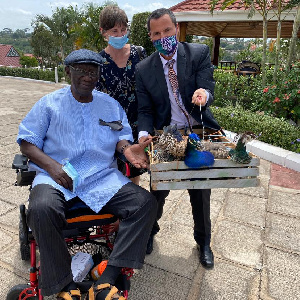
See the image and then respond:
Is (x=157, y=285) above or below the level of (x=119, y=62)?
below

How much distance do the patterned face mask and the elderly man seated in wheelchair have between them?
0.45 m

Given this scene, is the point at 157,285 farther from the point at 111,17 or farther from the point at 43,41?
the point at 43,41

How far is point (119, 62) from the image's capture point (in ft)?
8.63

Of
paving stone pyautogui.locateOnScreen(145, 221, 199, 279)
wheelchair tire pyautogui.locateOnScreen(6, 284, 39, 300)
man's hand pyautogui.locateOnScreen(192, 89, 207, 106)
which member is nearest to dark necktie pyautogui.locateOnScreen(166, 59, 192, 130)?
man's hand pyautogui.locateOnScreen(192, 89, 207, 106)

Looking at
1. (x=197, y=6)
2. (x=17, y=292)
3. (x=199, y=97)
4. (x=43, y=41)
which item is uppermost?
(x=43, y=41)

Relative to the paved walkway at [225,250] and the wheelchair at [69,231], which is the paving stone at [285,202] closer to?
the paved walkway at [225,250]

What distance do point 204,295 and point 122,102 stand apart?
1717 mm

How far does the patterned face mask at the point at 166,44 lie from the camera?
216 centimetres

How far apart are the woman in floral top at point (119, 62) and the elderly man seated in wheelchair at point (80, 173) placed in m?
0.27

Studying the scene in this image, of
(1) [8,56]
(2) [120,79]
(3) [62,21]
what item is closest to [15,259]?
(2) [120,79]

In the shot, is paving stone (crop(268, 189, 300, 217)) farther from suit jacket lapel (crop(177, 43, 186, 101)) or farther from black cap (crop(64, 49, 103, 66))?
black cap (crop(64, 49, 103, 66))

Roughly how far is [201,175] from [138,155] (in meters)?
0.54

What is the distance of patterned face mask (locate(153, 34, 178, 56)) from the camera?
2.16 m

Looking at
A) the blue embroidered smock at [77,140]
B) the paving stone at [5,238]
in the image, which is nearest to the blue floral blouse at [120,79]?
the blue embroidered smock at [77,140]
